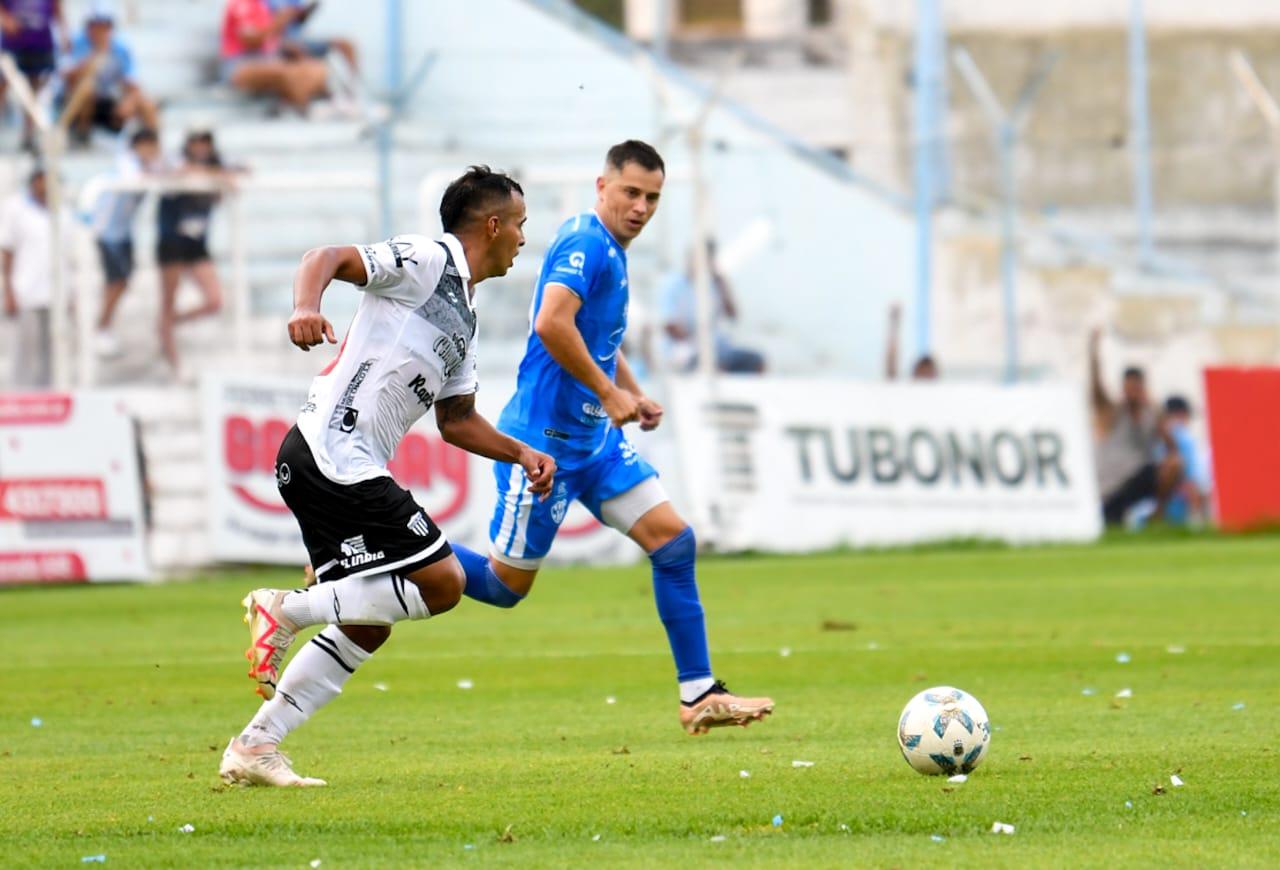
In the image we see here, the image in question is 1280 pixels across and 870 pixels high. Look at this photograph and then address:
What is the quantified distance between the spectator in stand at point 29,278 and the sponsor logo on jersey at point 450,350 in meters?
13.0

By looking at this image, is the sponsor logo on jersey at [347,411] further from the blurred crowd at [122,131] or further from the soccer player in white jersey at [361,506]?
the blurred crowd at [122,131]

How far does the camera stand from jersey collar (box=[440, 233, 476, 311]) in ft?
25.3

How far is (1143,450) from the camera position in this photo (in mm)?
23703

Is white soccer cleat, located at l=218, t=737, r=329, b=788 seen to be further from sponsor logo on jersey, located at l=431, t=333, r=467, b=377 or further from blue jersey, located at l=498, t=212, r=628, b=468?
blue jersey, located at l=498, t=212, r=628, b=468

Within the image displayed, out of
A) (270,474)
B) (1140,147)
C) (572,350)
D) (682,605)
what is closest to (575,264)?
(572,350)

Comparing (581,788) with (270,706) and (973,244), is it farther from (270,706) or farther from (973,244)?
(973,244)

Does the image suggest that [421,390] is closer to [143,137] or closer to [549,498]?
[549,498]

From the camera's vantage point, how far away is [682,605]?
924cm

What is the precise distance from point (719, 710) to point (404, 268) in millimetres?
2333

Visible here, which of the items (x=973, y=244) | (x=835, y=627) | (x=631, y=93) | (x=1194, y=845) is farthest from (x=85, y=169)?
(x=1194, y=845)

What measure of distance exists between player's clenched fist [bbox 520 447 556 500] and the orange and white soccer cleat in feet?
3.98

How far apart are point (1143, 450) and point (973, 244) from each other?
152 inches

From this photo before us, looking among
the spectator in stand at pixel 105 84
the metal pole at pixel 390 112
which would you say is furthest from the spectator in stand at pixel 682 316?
the spectator in stand at pixel 105 84

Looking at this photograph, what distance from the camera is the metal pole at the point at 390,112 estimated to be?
21.0 meters
